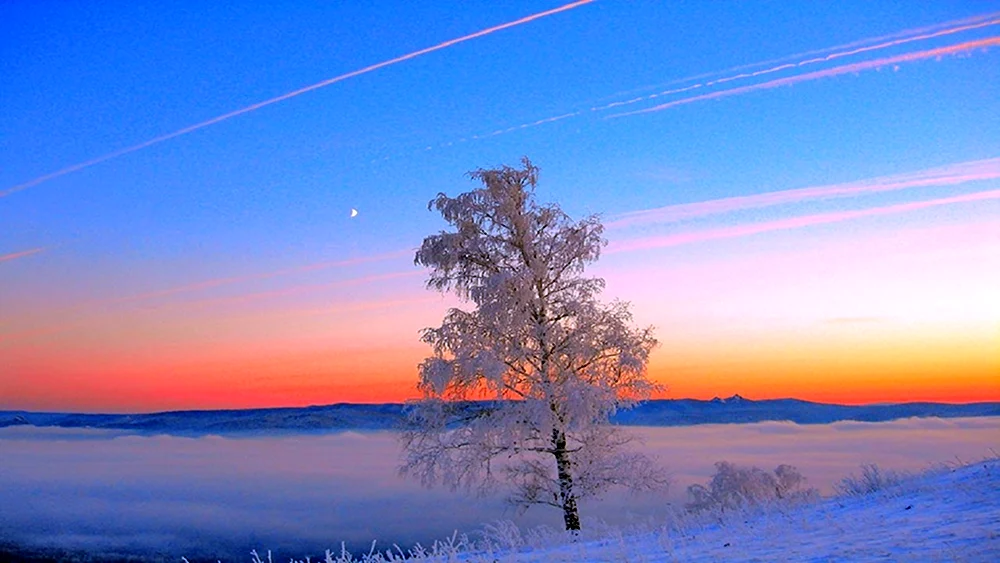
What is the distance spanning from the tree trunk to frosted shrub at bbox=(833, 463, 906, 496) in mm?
6592

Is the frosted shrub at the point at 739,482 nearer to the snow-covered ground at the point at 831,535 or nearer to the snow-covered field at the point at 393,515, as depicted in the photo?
the snow-covered field at the point at 393,515

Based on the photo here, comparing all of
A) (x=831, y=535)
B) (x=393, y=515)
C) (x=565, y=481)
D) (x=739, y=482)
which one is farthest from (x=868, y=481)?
(x=393, y=515)

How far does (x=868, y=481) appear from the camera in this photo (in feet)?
46.6

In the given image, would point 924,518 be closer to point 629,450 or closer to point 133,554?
point 629,450

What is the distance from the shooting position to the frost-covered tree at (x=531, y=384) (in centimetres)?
1939

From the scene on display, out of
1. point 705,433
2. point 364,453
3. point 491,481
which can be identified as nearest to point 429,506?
point 491,481

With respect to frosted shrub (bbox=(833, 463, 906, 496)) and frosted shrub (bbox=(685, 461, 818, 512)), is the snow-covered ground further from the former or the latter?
frosted shrub (bbox=(685, 461, 818, 512))

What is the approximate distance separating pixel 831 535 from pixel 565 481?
10.2m

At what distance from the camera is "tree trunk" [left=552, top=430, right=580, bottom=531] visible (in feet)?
64.1

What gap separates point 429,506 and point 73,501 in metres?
24.8

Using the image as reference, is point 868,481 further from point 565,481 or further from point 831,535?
point 565,481

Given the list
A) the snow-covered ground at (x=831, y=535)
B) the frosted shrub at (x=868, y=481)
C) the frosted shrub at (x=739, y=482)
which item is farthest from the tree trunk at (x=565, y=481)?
the frosted shrub at (x=739, y=482)

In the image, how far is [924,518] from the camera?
10.2 m

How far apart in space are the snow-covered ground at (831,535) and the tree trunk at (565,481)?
615cm
